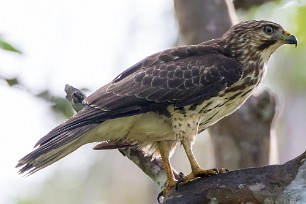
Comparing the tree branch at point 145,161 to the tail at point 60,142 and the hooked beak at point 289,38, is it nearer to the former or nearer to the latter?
the tail at point 60,142

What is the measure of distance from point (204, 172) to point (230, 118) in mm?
1765

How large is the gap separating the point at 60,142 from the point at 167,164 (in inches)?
34.0

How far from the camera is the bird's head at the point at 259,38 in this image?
297 inches

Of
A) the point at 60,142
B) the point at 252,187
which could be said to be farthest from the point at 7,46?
the point at 252,187

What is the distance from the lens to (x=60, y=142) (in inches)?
260

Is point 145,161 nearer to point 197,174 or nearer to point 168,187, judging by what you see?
point 168,187

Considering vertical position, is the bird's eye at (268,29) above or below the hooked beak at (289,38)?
above

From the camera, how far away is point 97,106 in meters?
6.89

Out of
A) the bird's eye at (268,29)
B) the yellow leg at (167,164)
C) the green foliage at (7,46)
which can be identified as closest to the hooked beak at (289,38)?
the bird's eye at (268,29)

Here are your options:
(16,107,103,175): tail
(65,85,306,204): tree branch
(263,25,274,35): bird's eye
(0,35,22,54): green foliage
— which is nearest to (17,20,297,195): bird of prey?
(16,107,103,175): tail

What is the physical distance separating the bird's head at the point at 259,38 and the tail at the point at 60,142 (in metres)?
1.36

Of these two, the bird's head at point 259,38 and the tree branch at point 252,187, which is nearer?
the tree branch at point 252,187

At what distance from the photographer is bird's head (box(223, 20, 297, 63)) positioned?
297 inches

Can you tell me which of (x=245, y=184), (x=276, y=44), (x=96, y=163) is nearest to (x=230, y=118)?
(x=276, y=44)
